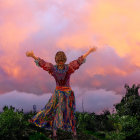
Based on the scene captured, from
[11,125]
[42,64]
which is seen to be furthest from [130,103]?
[11,125]

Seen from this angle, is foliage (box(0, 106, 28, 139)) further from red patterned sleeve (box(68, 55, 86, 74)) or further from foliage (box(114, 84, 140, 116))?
foliage (box(114, 84, 140, 116))

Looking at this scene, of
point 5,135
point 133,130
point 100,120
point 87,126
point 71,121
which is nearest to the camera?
point 5,135

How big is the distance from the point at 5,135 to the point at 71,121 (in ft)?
8.46

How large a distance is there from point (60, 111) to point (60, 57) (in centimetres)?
211

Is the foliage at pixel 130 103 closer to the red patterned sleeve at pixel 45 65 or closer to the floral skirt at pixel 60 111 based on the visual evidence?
the floral skirt at pixel 60 111

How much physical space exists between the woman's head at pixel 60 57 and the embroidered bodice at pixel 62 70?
22 cm

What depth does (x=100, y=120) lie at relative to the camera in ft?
57.6

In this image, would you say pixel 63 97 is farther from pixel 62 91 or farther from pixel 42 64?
pixel 42 64

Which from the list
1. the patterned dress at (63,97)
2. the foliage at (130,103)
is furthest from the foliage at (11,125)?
the foliage at (130,103)

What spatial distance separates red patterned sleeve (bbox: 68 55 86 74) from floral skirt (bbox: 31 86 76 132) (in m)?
0.75

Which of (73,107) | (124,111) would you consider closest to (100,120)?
(124,111)

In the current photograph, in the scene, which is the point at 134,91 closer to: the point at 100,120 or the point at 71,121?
the point at 100,120

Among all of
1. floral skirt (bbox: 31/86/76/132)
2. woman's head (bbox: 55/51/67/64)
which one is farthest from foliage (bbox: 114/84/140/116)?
woman's head (bbox: 55/51/67/64)

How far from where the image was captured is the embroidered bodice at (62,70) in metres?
11.0
